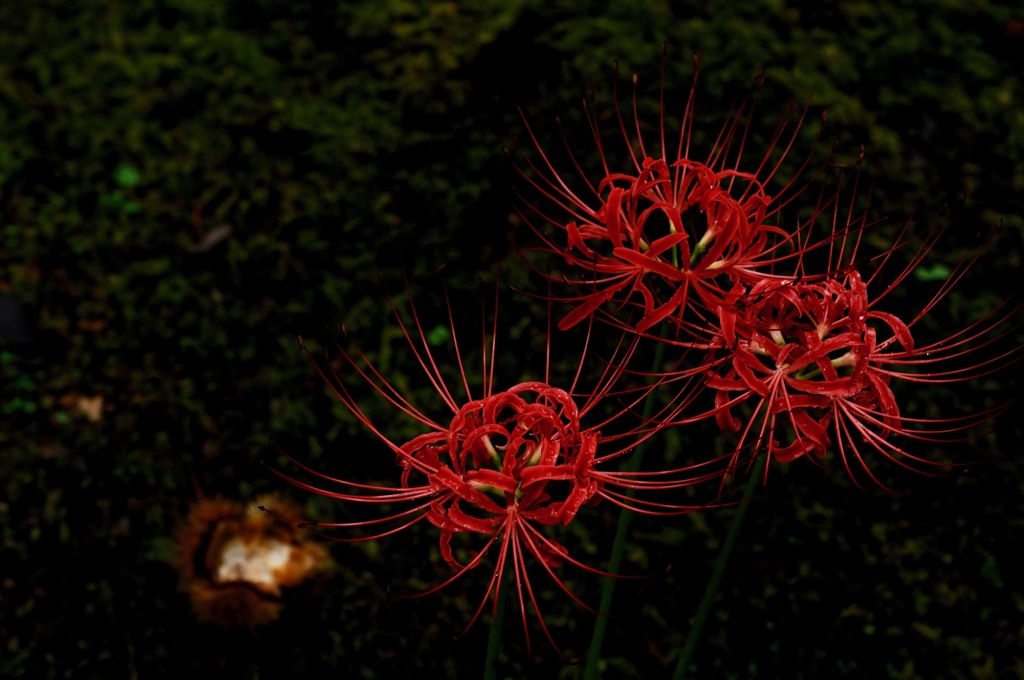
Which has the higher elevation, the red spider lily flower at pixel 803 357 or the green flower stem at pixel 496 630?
the red spider lily flower at pixel 803 357

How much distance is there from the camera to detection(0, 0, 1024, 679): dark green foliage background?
2.16 meters

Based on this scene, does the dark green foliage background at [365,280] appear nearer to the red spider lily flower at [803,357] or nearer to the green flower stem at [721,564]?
the green flower stem at [721,564]

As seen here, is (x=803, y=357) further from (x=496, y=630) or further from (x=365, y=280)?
(x=365, y=280)

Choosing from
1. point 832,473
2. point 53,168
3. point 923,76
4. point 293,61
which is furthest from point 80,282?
point 923,76

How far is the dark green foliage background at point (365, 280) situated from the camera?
216cm

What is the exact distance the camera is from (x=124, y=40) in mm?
3346

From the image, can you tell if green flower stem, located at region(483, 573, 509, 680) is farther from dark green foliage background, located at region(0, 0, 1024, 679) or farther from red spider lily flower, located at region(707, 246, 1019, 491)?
dark green foliage background, located at region(0, 0, 1024, 679)

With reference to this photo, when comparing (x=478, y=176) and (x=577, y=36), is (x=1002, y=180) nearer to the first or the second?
(x=577, y=36)

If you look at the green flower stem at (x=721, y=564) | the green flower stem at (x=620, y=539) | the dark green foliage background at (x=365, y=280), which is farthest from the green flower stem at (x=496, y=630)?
the dark green foliage background at (x=365, y=280)

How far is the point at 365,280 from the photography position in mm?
2707

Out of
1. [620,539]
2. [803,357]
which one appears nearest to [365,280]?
[620,539]

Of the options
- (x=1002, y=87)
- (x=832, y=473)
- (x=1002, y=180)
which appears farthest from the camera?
(x=1002, y=87)

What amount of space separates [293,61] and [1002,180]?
2597mm

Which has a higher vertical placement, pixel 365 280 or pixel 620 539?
pixel 620 539
